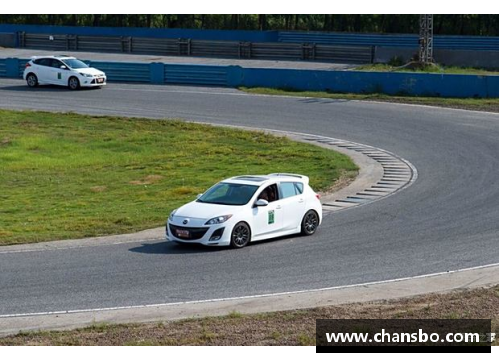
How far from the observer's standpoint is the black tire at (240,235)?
65.6 ft

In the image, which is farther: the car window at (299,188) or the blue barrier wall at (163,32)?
the blue barrier wall at (163,32)

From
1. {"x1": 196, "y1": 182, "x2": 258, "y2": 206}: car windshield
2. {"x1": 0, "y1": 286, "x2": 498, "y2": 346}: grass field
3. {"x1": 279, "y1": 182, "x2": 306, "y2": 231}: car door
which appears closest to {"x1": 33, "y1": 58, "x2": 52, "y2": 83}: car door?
{"x1": 196, "y1": 182, "x2": 258, "y2": 206}: car windshield

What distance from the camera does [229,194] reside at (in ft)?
69.2

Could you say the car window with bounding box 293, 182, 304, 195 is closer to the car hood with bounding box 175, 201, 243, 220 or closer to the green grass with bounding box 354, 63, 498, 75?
the car hood with bounding box 175, 201, 243, 220

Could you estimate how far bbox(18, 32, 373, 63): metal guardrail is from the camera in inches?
2420

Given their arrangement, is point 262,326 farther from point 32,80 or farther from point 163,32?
point 163,32

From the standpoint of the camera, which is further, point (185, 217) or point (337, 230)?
point (337, 230)

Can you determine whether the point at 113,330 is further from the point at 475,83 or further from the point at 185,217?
the point at 475,83

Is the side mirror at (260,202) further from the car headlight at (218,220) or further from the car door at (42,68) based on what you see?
the car door at (42,68)

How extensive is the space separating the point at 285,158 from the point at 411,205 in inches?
301

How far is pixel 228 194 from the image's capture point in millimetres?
21094

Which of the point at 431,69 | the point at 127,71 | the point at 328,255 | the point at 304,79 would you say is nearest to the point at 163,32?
the point at 127,71

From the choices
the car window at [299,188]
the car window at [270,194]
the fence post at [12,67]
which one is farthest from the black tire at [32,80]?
the car window at [270,194]

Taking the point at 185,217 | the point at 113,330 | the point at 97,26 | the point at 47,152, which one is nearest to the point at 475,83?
the point at 47,152
